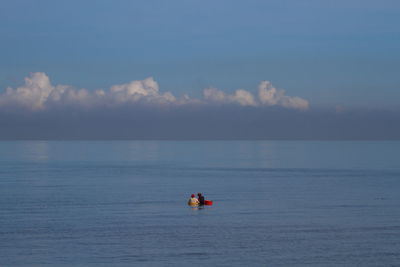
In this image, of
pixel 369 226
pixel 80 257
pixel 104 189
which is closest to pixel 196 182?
pixel 104 189

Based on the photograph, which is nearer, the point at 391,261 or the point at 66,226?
the point at 391,261

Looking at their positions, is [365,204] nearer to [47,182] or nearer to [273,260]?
[273,260]

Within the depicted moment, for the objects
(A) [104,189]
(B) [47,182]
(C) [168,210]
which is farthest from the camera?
(B) [47,182]

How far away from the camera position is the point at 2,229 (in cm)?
5500

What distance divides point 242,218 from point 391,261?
20285 mm

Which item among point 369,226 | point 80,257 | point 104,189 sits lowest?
point 80,257

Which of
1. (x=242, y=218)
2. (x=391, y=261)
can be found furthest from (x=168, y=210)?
(x=391, y=261)

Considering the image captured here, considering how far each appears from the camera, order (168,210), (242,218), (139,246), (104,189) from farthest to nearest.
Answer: (104,189) < (168,210) < (242,218) < (139,246)

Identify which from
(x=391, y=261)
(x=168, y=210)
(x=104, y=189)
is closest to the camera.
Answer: (x=391, y=261)

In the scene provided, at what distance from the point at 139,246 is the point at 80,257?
5210mm

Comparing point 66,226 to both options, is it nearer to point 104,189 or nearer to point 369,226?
point 369,226

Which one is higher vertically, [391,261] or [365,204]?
[365,204]

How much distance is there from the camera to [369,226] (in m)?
56.4

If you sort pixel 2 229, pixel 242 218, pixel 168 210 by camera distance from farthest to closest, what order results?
1. pixel 168 210
2. pixel 242 218
3. pixel 2 229
